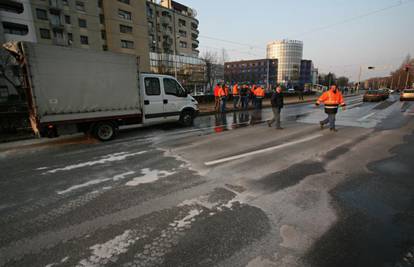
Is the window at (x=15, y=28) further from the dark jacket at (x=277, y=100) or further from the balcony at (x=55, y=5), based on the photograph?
the dark jacket at (x=277, y=100)

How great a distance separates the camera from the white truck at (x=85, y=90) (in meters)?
6.10

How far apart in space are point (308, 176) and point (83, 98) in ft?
23.6

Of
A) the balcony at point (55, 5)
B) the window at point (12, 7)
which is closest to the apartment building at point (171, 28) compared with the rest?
the balcony at point (55, 5)

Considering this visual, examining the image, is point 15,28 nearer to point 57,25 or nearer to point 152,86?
point 57,25

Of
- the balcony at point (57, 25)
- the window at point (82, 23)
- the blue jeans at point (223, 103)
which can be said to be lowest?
the blue jeans at point (223, 103)

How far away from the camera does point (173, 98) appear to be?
378 inches

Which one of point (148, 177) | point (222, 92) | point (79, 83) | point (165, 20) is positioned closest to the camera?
point (148, 177)

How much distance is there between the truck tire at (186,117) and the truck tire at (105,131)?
3368mm

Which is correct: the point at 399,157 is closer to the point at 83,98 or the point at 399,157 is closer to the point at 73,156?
the point at 73,156

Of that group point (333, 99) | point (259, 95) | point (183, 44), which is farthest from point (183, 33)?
point (333, 99)

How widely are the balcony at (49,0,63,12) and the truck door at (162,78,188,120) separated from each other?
125 feet

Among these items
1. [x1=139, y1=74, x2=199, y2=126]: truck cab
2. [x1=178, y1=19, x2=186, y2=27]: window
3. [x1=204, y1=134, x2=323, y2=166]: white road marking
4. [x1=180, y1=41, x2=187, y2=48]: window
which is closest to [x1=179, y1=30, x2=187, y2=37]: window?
[x1=178, y1=19, x2=186, y2=27]: window

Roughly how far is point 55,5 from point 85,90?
39.3 m

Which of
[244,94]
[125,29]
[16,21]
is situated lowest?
[244,94]
